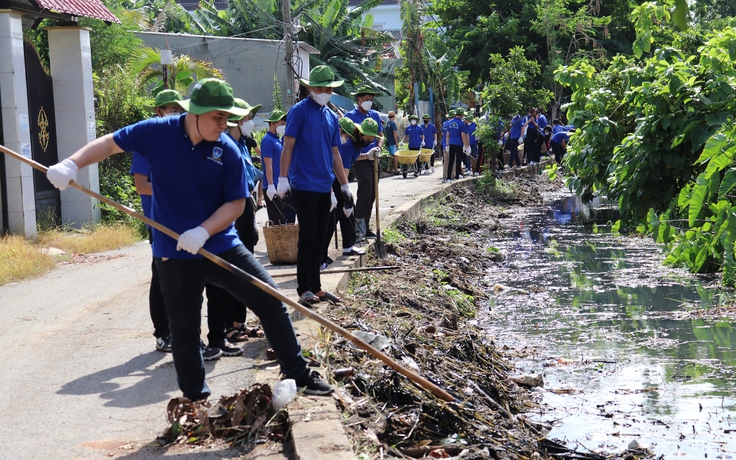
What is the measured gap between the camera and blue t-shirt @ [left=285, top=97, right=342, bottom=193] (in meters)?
7.50

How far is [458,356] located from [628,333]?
99.1 inches

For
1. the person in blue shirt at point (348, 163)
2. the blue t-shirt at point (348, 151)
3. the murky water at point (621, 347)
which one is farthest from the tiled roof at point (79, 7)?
the murky water at point (621, 347)

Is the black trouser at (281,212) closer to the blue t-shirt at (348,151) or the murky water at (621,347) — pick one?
the blue t-shirt at (348,151)

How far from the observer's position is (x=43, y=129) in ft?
46.5

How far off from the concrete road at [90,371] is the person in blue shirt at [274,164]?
1.01 metres

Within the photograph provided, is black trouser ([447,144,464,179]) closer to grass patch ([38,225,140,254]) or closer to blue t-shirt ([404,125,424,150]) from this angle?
blue t-shirt ([404,125,424,150])

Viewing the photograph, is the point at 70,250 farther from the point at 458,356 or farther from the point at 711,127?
the point at 711,127

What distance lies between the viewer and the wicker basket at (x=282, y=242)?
9852mm

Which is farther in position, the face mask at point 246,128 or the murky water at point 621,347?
the face mask at point 246,128

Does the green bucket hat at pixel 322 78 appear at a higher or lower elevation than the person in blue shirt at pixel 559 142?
higher

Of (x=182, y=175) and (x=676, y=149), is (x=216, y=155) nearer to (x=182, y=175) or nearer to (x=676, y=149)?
(x=182, y=175)

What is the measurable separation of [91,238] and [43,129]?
222cm

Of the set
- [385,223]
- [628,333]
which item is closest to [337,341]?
[628,333]

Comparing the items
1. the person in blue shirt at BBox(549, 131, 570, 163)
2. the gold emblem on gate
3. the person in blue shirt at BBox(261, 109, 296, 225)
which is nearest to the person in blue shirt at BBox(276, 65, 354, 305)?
the person in blue shirt at BBox(261, 109, 296, 225)
